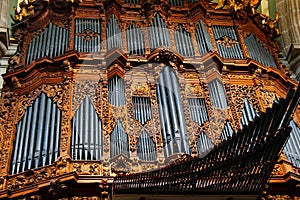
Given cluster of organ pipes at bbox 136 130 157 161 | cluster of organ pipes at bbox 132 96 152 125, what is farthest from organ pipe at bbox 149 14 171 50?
cluster of organ pipes at bbox 136 130 157 161

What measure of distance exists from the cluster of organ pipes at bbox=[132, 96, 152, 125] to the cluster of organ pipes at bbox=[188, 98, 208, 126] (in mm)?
1241

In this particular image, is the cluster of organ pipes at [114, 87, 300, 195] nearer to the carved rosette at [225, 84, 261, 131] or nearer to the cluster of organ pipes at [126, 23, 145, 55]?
the carved rosette at [225, 84, 261, 131]


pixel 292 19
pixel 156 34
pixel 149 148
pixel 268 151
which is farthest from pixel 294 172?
pixel 292 19

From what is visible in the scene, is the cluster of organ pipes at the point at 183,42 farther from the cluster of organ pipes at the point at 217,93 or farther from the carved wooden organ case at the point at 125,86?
the cluster of organ pipes at the point at 217,93

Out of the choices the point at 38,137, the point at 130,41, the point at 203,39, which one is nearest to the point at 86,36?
the point at 130,41

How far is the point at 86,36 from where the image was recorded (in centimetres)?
1742

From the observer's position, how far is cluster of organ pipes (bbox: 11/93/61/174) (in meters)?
13.8

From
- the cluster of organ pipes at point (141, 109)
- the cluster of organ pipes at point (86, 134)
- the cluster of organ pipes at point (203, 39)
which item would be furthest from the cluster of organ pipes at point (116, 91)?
the cluster of organ pipes at point (203, 39)

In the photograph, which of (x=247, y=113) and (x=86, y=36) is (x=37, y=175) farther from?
(x=247, y=113)

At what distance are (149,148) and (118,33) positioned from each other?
4.98 metres

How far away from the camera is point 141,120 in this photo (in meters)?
15.0

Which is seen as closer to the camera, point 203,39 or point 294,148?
point 294,148

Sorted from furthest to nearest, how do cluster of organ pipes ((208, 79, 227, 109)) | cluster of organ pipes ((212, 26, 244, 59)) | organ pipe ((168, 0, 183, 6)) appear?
organ pipe ((168, 0, 183, 6)) → cluster of organ pipes ((212, 26, 244, 59)) → cluster of organ pipes ((208, 79, 227, 109))

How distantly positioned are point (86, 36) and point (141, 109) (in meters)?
3.56
